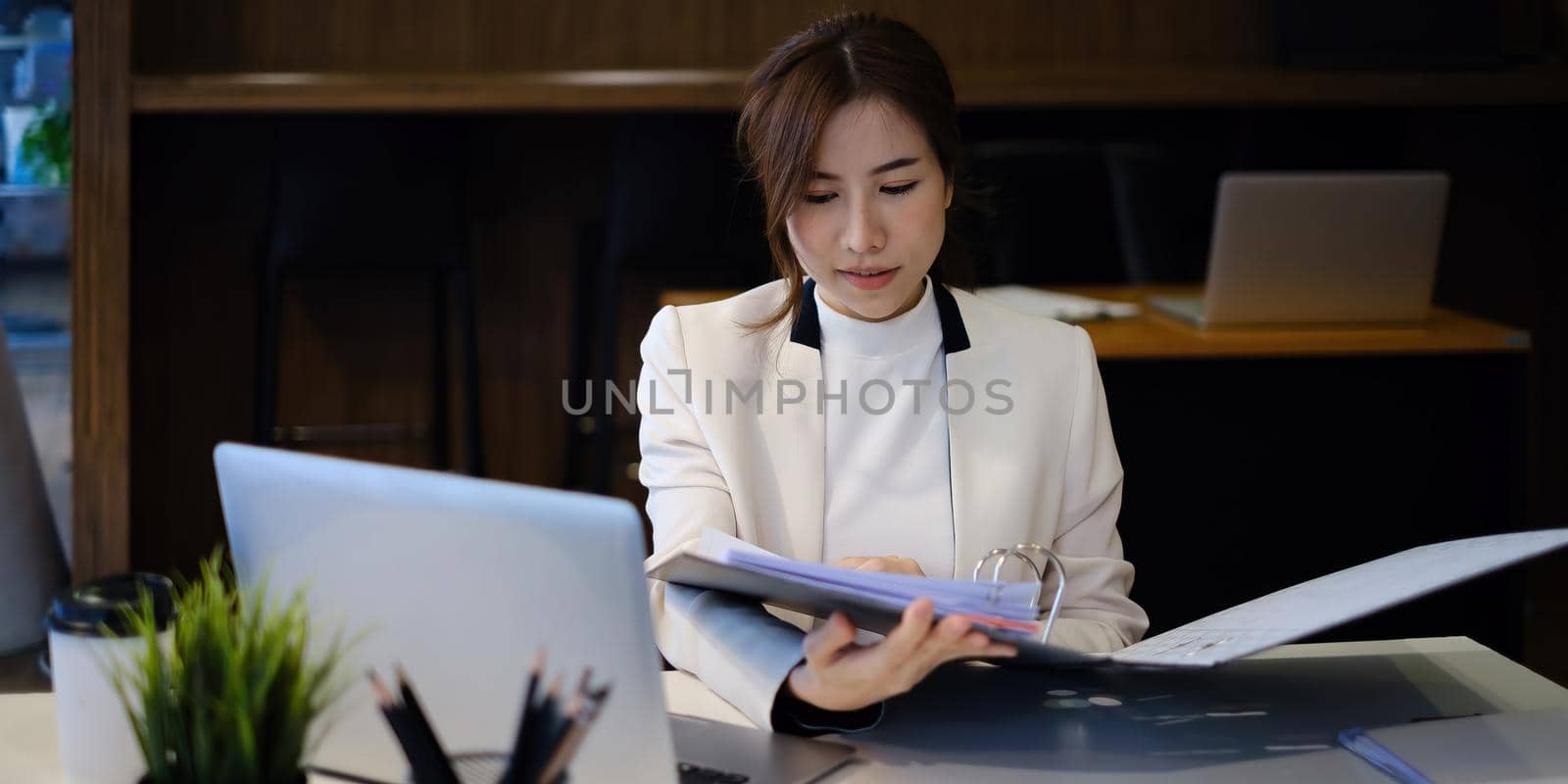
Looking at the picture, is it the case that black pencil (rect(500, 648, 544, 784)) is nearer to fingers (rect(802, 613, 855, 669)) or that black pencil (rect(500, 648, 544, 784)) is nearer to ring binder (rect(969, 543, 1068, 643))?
fingers (rect(802, 613, 855, 669))

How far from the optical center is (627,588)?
90 cm

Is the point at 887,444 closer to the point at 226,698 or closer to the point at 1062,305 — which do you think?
the point at 226,698

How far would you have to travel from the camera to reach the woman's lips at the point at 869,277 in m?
1.47

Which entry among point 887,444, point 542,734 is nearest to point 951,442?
point 887,444

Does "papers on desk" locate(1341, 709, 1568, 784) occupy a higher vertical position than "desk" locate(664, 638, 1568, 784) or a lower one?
higher

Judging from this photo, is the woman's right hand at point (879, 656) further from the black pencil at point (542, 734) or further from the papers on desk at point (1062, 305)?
the papers on desk at point (1062, 305)

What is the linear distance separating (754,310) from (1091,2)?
7.95 ft

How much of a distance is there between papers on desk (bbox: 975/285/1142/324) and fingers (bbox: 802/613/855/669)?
1.73 metres

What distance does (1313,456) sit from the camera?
2.79m

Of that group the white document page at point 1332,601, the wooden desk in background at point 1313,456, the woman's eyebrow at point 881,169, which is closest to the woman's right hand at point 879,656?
the white document page at point 1332,601

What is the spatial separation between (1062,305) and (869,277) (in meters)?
1.47

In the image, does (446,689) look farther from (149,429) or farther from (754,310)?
(149,429)

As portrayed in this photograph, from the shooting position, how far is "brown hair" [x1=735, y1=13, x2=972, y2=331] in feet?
4.72

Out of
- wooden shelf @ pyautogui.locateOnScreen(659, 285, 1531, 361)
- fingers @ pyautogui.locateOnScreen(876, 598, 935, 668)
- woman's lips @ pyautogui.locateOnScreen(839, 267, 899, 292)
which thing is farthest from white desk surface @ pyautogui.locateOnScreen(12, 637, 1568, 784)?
wooden shelf @ pyautogui.locateOnScreen(659, 285, 1531, 361)
